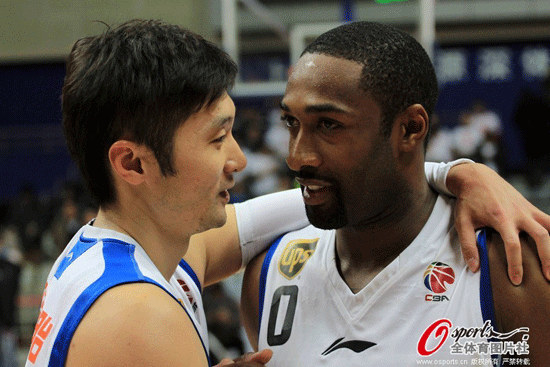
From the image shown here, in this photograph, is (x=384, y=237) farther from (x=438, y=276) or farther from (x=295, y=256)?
(x=295, y=256)

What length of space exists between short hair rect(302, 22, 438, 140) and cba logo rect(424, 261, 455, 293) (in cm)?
46

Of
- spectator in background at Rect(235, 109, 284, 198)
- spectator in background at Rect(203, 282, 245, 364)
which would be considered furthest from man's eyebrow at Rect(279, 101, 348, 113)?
spectator in background at Rect(235, 109, 284, 198)

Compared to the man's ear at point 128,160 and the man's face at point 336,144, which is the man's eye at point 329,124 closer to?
the man's face at point 336,144

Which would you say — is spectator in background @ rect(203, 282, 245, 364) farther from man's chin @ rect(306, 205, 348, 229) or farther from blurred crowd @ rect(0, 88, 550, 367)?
man's chin @ rect(306, 205, 348, 229)

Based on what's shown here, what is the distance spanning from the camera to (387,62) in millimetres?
2119

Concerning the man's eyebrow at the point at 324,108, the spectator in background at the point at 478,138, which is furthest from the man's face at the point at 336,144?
the spectator in background at the point at 478,138

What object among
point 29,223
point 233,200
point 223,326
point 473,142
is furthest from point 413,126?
point 29,223

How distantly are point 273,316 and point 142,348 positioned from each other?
783mm

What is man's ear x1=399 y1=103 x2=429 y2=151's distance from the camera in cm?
215

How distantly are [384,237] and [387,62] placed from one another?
0.57m

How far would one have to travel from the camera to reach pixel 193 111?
6.10 ft

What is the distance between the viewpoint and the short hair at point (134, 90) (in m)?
1.81

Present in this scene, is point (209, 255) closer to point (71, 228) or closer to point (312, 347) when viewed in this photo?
point (312, 347)

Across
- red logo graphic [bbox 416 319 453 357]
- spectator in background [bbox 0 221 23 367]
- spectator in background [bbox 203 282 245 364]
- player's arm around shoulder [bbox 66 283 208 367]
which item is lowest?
spectator in background [bbox 0 221 23 367]
